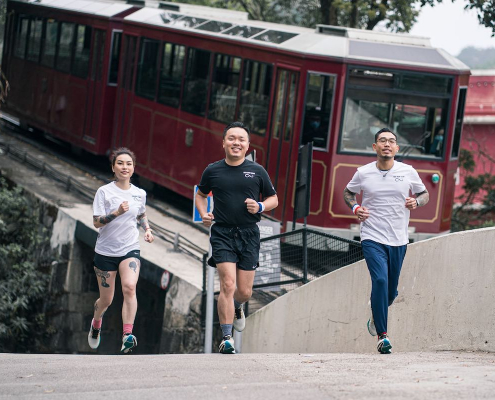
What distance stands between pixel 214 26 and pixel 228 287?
900 cm

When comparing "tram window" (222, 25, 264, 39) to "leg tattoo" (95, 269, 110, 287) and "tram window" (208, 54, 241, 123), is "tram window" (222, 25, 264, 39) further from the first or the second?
"leg tattoo" (95, 269, 110, 287)

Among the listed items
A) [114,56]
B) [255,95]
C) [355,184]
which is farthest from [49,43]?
[355,184]

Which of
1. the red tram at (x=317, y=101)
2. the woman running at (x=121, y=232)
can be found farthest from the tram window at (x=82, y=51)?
the woman running at (x=121, y=232)

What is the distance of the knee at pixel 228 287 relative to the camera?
26.1 feet

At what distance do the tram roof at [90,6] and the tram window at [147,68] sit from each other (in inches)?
64.8

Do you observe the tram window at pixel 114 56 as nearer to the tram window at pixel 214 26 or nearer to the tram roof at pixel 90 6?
the tram roof at pixel 90 6

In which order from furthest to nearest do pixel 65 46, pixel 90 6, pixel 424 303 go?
pixel 65 46 → pixel 90 6 → pixel 424 303

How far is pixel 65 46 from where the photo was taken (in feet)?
69.9

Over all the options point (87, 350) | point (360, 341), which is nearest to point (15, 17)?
point (87, 350)

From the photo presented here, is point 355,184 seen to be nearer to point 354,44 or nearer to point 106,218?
point 106,218

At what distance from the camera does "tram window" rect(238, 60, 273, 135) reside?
14445 millimetres

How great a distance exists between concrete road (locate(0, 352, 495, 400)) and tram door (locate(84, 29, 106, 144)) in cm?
1212

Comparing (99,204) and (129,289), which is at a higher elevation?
(99,204)

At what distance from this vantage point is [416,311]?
9414mm
